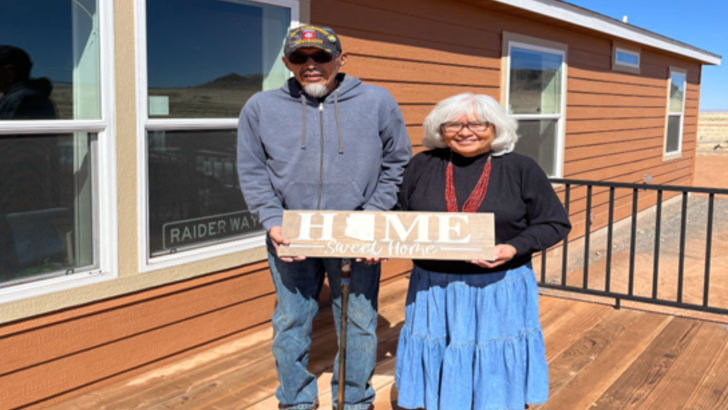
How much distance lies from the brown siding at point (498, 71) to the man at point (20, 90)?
71.6 inches

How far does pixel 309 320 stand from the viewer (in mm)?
2352

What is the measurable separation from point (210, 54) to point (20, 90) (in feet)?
3.27

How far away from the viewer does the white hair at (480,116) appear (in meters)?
2.06

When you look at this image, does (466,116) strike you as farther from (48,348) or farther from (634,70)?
(634,70)

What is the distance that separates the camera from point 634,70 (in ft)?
29.6

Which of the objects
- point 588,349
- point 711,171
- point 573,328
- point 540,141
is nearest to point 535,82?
point 540,141

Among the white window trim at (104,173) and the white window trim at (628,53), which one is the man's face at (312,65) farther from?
the white window trim at (628,53)

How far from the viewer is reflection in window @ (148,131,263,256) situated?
296 centimetres

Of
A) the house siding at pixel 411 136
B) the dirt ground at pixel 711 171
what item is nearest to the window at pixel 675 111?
the house siding at pixel 411 136

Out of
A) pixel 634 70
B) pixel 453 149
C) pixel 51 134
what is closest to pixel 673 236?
pixel 634 70

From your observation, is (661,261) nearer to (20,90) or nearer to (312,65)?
(312,65)

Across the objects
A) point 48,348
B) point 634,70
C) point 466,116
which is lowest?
point 48,348

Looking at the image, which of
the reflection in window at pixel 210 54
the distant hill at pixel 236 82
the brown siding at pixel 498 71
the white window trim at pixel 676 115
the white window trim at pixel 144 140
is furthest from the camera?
the white window trim at pixel 676 115

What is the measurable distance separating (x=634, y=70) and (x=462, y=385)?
815 centimetres
